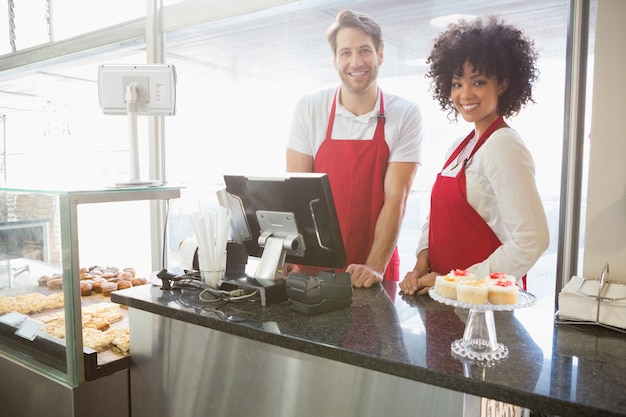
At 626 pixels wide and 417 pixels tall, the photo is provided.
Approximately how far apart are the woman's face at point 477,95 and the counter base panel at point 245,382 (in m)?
1.50

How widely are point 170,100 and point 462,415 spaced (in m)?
1.96

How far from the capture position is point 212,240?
1.97 metres

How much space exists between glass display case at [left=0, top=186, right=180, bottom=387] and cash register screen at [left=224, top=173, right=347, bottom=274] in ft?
1.20

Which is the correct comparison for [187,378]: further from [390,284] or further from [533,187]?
[533,187]

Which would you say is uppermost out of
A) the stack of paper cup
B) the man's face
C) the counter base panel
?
the man's face

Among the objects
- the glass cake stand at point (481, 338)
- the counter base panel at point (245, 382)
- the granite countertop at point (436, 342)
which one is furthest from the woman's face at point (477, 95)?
the counter base panel at point (245, 382)

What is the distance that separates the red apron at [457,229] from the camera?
236 centimetres

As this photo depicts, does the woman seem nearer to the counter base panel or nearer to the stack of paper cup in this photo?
the counter base panel

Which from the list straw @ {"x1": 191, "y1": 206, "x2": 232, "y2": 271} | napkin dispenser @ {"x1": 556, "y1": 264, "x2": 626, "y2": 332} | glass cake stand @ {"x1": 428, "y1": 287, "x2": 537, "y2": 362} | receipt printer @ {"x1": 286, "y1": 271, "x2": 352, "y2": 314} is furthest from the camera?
straw @ {"x1": 191, "y1": 206, "x2": 232, "y2": 271}

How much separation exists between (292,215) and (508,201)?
908 mm

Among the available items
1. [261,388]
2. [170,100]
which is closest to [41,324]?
[261,388]

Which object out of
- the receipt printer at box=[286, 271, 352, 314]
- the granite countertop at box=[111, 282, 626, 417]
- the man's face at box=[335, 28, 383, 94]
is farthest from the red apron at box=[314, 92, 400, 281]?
the receipt printer at box=[286, 271, 352, 314]

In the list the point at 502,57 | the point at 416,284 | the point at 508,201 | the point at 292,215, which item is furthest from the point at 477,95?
the point at 292,215

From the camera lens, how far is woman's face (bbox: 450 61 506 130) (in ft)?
8.00
